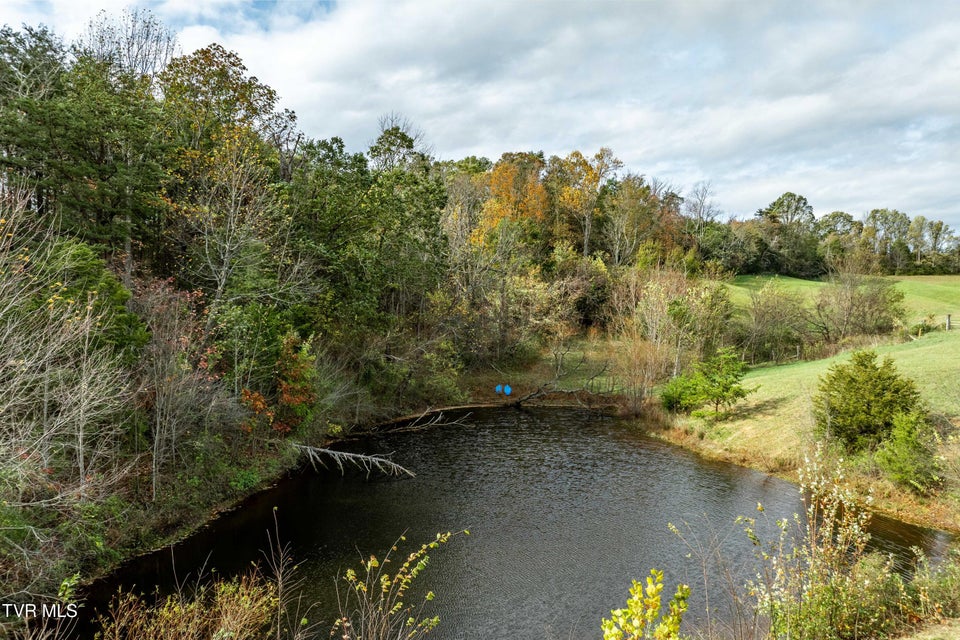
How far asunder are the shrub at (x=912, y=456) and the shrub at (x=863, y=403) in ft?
2.97

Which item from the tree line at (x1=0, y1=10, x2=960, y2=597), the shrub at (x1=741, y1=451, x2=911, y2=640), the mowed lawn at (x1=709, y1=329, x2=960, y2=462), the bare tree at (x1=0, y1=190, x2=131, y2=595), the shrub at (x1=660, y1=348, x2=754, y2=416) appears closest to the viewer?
the shrub at (x1=741, y1=451, x2=911, y2=640)

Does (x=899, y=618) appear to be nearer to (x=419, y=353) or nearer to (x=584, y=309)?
(x=419, y=353)

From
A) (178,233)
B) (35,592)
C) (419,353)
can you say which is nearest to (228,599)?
(35,592)

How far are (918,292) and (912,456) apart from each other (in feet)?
152

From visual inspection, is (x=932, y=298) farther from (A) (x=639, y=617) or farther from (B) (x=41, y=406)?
(B) (x=41, y=406)

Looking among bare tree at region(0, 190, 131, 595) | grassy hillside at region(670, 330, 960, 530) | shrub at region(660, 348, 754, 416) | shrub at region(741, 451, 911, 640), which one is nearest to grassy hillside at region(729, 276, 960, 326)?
grassy hillside at region(670, 330, 960, 530)

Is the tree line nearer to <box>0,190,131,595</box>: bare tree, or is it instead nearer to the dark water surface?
<box>0,190,131,595</box>: bare tree

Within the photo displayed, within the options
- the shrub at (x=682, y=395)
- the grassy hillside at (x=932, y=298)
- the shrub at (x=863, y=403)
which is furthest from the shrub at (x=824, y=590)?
the grassy hillside at (x=932, y=298)

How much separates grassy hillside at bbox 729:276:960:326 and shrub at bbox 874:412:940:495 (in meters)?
26.2

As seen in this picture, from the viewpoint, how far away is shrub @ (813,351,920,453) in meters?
17.7

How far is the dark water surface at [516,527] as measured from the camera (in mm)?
11609

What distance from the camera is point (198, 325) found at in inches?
668

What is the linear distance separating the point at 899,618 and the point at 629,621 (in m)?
6.49

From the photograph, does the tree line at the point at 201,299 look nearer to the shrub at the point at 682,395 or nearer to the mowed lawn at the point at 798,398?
the shrub at the point at 682,395
